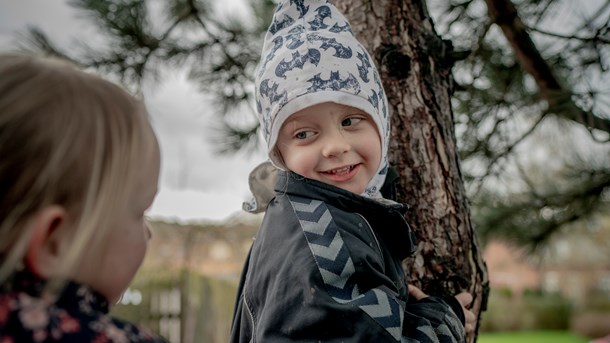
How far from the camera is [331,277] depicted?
3.38ft

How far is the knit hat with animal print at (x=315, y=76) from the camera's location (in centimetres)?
122

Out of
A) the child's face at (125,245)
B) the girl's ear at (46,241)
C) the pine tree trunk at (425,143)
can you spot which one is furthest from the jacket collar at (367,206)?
Result: the girl's ear at (46,241)

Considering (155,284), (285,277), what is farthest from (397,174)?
(155,284)

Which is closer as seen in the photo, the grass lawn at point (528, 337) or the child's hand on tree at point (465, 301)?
the child's hand on tree at point (465, 301)

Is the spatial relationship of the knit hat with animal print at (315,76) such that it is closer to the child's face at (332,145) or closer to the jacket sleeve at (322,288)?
the child's face at (332,145)

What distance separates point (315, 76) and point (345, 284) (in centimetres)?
42

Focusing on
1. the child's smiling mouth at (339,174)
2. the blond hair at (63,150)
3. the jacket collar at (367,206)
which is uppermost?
the child's smiling mouth at (339,174)

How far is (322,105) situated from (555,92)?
55.8 inches

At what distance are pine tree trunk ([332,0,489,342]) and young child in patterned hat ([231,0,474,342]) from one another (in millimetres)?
104

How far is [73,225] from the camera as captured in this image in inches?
27.5

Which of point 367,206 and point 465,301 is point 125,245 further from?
point 465,301

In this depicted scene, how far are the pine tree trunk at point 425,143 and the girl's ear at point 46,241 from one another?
90 cm

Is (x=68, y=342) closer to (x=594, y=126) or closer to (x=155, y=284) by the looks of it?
(x=594, y=126)

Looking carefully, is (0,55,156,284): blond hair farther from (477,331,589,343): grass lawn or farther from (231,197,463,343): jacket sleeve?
(477,331,589,343): grass lawn
